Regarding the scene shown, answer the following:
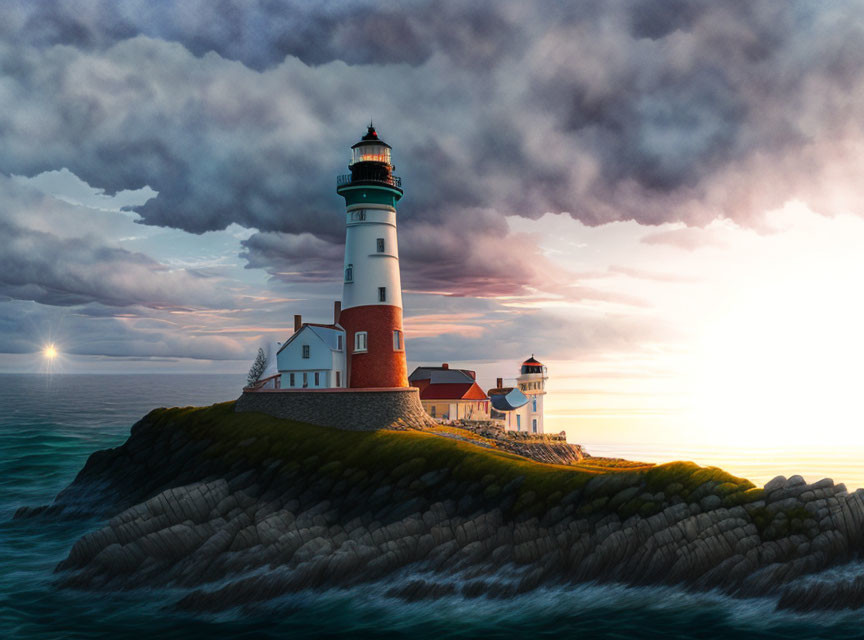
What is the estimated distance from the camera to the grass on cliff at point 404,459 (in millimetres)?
28938

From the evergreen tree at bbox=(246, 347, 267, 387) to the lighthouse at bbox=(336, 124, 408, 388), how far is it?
27.6 feet

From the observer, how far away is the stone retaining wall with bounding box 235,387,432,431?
42406mm

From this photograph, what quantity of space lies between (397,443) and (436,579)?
11.8 meters

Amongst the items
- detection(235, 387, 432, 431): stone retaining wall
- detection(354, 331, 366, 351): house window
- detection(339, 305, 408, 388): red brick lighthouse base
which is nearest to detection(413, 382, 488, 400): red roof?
detection(339, 305, 408, 388): red brick lighthouse base

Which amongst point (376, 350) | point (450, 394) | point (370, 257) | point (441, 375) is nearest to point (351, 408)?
point (376, 350)

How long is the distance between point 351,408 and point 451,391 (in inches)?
784

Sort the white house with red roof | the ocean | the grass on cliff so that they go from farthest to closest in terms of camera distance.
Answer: the white house with red roof, the grass on cliff, the ocean

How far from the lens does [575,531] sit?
27.8 meters

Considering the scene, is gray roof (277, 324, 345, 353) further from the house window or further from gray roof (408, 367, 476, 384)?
gray roof (408, 367, 476, 384)

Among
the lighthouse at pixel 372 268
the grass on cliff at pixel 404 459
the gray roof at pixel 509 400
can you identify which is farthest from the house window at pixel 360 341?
the gray roof at pixel 509 400

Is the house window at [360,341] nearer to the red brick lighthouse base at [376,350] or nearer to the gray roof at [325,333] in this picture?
the red brick lighthouse base at [376,350]

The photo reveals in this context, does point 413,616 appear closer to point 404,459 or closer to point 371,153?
point 404,459

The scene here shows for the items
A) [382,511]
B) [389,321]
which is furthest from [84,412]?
[382,511]

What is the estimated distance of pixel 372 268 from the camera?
150 ft
